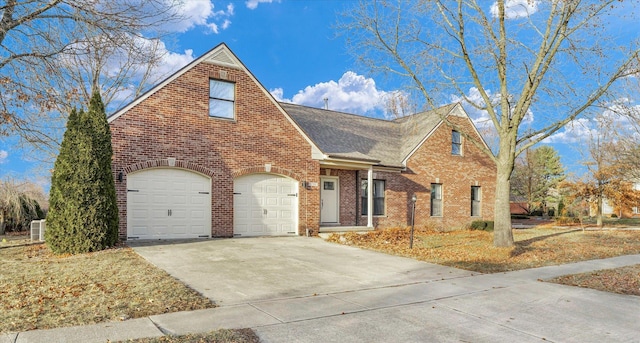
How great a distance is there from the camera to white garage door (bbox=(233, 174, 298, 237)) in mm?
14336

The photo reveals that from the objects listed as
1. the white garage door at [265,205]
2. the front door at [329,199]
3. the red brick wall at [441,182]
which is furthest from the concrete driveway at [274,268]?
the red brick wall at [441,182]

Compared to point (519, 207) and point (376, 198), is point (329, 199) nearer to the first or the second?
point (376, 198)

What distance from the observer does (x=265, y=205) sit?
48.9ft

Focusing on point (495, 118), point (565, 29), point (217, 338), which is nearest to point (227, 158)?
point (495, 118)

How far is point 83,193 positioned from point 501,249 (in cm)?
1178

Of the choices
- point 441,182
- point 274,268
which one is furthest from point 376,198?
point 274,268

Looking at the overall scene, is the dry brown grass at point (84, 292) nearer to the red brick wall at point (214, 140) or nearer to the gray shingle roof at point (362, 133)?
the red brick wall at point (214, 140)

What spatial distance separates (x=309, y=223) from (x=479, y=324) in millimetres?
10583

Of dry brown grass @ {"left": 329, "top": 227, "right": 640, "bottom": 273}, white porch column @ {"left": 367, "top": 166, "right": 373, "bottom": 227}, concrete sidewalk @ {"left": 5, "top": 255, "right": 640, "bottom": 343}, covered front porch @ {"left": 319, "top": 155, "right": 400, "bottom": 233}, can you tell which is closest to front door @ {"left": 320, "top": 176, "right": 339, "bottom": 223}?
covered front porch @ {"left": 319, "top": 155, "right": 400, "bottom": 233}

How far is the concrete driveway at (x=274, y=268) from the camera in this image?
7027 millimetres

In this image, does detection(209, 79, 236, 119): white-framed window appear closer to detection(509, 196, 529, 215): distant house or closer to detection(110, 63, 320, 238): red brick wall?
detection(110, 63, 320, 238): red brick wall

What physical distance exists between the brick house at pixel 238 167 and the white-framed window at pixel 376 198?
5 cm

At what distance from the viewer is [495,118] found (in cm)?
1345

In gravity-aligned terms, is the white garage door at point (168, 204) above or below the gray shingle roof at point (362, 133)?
below
